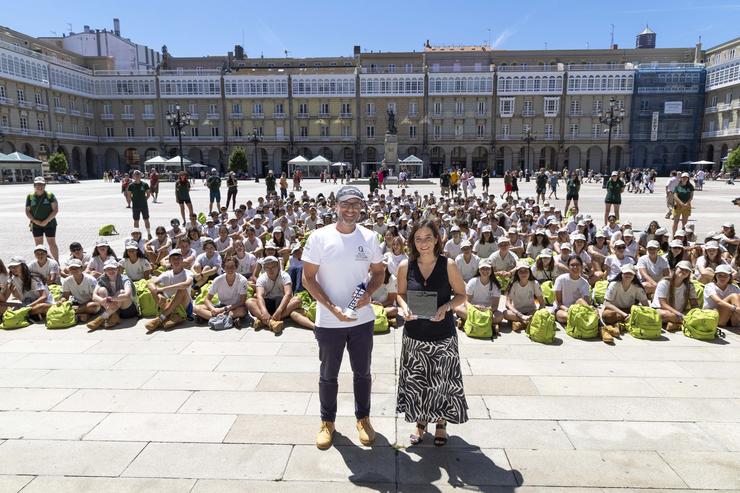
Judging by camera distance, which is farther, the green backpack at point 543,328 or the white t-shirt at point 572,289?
the white t-shirt at point 572,289

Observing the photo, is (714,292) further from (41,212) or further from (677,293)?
(41,212)

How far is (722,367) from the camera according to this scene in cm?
574

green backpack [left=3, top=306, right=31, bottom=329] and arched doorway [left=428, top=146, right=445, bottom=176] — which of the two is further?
arched doorway [left=428, top=146, right=445, bottom=176]

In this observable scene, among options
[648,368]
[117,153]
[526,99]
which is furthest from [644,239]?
[117,153]

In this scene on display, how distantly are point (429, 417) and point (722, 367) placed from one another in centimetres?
381

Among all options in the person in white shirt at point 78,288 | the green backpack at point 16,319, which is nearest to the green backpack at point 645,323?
the person in white shirt at point 78,288

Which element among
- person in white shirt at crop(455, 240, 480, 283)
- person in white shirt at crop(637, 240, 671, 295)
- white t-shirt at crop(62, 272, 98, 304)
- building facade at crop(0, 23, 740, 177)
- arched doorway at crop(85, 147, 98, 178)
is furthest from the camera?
arched doorway at crop(85, 147, 98, 178)

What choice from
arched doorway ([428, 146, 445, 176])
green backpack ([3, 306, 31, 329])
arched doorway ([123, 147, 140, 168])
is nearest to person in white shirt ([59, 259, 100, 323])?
green backpack ([3, 306, 31, 329])

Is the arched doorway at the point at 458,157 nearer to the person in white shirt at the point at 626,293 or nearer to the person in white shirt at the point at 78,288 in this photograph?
the person in white shirt at the point at 626,293

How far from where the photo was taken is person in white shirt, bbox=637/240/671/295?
840 cm

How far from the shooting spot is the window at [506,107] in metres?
65.3

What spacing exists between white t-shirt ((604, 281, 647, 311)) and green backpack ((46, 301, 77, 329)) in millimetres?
7553

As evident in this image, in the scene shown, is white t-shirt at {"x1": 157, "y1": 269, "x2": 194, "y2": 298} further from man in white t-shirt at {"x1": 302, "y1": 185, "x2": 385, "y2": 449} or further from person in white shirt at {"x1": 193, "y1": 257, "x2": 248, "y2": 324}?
man in white t-shirt at {"x1": 302, "y1": 185, "x2": 385, "y2": 449}

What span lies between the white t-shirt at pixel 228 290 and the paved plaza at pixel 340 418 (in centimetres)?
86
